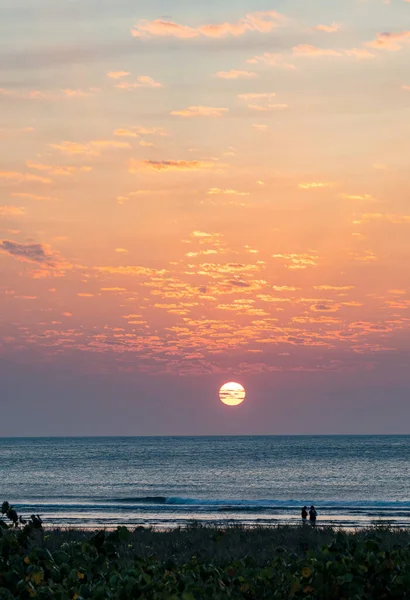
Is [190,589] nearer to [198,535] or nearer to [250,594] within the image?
[250,594]

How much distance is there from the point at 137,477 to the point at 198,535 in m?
81.1

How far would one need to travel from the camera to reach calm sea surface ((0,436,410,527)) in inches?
2336

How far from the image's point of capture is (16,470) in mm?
134375

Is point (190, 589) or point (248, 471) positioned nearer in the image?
point (190, 589)

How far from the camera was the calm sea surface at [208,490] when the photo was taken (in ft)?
195

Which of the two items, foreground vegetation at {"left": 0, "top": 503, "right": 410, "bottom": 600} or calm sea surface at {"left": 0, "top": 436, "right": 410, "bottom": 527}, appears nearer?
foreground vegetation at {"left": 0, "top": 503, "right": 410, "bottom": 600}

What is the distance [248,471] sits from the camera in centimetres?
12138

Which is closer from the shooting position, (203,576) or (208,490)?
(203,576)

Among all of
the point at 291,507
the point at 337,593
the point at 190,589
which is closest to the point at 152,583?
the point at 190,589

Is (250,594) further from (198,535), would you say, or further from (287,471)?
(287,471)

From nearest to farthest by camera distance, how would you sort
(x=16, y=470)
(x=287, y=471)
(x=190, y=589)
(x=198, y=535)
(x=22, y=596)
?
(x=190, y=589), (x=22, y=596), (x=198, y=535), (x=287, y=471), (x=16, y=470)

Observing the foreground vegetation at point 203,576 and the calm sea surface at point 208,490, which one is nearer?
the foreground vegetation at point 203,576

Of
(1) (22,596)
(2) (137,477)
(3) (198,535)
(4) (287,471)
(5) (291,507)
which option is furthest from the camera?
(4) (287,471)

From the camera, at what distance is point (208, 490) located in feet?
292
